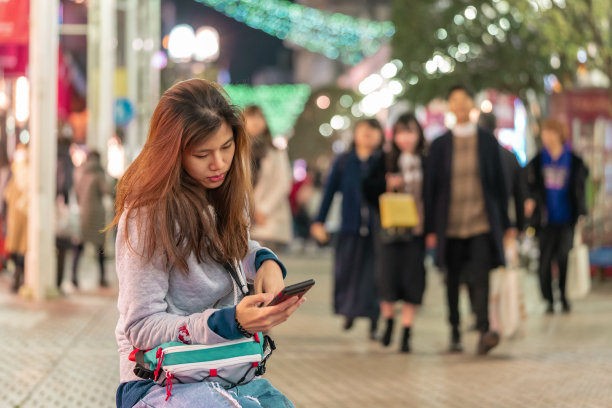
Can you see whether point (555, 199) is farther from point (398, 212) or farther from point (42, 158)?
point (42, 158)

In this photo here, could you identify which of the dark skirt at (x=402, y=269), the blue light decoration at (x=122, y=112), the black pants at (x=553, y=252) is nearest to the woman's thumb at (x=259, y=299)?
the dark skirt at (x=402, y=269)

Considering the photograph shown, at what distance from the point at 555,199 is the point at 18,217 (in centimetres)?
642

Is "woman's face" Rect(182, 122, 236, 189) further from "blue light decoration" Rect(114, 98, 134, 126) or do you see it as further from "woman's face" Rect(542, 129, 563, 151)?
"blue light decoration" Rect(114, 98, 134, 126)

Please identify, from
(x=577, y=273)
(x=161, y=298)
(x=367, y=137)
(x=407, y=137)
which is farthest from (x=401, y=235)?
(x=161, y=298)

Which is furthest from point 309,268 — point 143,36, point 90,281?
point 143,36

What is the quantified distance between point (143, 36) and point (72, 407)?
25.0 m

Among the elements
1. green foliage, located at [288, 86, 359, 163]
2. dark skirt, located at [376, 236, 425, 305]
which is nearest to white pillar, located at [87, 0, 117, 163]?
dark skirt, located at [376, 236, 425, 305]

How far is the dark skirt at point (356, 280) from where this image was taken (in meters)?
9.38

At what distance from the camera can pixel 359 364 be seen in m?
7.80

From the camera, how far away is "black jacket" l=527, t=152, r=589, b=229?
38.4 ft

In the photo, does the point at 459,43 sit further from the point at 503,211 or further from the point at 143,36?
the point at 503,211

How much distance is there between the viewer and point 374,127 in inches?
368

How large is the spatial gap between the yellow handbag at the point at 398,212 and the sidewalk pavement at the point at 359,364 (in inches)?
40.0

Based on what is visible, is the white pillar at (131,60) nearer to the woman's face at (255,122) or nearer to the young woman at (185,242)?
the woman's face at (255,122)
